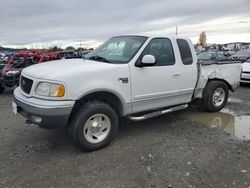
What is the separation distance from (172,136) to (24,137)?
2.84 meters

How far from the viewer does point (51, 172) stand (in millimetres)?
3633

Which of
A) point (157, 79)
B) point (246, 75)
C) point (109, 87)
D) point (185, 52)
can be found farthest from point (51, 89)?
point (246, 75)

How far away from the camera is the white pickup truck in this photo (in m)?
3.84

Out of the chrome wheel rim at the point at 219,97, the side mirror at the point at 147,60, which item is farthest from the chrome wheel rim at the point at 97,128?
the chrome wheel rim at the point at 219,97

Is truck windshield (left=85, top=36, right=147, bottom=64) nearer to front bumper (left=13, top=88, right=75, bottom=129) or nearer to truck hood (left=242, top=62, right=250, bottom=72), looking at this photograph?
front bumper (left=13, top=88, right=75, bottom=129)

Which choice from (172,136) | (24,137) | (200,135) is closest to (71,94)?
(24,137)

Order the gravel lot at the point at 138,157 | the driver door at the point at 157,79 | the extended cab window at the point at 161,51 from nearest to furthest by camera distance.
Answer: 1. the gravel lot at the point at 138,157
2. the driver door at the point at 157,79
3. the extended cab window at the point at 161,51

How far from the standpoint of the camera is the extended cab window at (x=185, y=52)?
5.43m

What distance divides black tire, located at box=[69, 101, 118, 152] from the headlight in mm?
454

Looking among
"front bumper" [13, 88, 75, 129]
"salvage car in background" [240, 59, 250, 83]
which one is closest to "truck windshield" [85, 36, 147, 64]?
"front bumper" [13, 88, 75, 129]

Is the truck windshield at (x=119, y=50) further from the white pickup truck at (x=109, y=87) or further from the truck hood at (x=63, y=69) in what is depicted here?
the truck hood at (x=63, y=69)

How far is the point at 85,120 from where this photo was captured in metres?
4.05

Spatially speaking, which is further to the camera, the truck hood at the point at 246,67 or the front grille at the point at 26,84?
the truck hood at the point at 246,67

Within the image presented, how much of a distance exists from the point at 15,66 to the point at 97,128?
700cm
